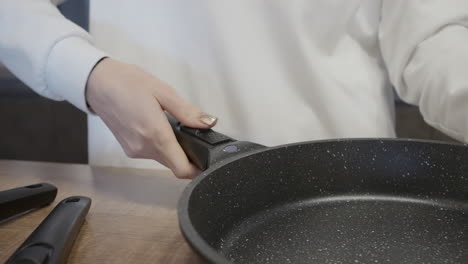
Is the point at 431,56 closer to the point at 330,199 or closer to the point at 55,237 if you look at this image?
the point at 330,199

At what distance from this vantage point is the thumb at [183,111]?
44cm

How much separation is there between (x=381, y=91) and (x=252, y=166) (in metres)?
0.30

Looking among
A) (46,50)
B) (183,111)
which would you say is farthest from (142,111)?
(46,50)

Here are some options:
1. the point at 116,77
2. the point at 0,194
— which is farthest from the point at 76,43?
the point at 0,194

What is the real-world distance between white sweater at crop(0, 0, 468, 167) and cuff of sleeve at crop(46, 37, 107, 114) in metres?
0.13

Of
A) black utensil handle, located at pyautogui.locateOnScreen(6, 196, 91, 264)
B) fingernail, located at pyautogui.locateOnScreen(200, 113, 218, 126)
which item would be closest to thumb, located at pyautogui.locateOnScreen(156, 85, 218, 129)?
fingernail, located at pyautogui.locateOnScreen(200, 113, 218, 126)

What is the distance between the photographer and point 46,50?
531mm

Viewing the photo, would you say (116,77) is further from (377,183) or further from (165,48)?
(377,183)

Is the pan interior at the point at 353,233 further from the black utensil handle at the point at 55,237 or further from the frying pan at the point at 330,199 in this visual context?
the black utensil handle at the point at 55,237

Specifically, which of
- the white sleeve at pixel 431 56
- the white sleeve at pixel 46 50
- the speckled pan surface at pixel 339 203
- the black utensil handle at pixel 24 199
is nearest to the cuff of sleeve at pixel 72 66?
the white sleeve at pixel 46 50

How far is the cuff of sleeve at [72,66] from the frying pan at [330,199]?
0.11 metres

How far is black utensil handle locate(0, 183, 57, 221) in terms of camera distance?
0.44m

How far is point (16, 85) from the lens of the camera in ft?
3.65

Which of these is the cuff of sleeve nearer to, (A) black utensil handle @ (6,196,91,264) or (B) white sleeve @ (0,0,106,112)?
(B) white sleeve @ (0,0,106,112)
